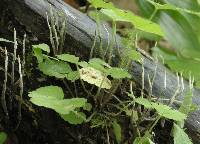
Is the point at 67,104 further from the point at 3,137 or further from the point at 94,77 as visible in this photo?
the point at 3,137

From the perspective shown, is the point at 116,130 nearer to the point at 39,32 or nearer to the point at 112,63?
the point at 112,63

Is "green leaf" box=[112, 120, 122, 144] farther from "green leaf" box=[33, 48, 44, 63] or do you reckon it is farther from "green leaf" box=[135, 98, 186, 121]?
"green leaf" box=[33, 48, 44, 63]

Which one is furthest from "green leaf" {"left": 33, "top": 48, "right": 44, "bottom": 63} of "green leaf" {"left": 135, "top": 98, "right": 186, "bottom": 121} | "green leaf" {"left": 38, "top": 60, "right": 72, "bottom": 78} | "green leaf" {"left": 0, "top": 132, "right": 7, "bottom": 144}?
"green leaf" {"left": 135, "top": 98, "right": 186, "bottom": 121}

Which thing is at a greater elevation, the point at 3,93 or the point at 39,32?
Answer: the point at 39,32

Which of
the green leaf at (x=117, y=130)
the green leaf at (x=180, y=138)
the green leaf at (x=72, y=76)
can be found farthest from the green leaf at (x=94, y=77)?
the green leaf at (x=180, y=138)

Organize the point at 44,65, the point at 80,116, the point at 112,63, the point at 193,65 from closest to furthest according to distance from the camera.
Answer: the point at 80,116 → the point at 44,65 → the point at 112,63 → the point at 193,65

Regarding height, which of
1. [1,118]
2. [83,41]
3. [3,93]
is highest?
[83,41]

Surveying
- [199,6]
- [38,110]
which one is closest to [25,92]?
[38,110]
